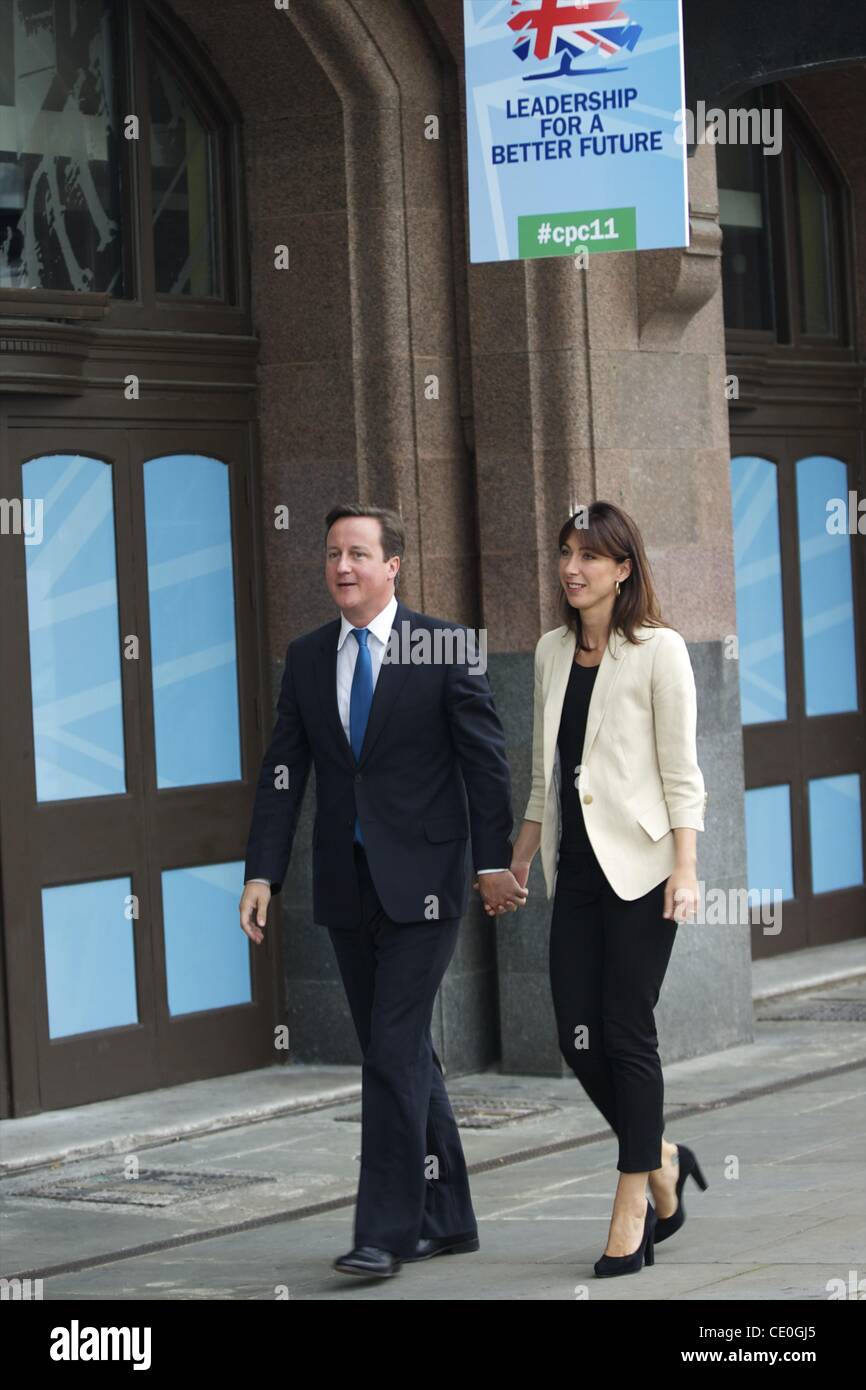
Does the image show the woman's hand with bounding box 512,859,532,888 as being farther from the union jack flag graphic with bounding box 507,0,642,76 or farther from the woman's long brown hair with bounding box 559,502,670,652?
the union jack flag graphic with bounding box 507,0,642,76

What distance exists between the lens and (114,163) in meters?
9.54

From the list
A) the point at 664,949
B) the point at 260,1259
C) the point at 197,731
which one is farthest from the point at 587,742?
the point at 197,731

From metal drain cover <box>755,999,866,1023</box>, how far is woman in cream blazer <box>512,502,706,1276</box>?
4.53 metres

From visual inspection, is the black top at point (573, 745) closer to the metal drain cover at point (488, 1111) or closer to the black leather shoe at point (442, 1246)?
the black leather shoe at point (442, 1246)

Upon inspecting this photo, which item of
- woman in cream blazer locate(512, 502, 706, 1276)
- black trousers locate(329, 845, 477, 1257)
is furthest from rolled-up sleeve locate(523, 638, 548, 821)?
black trousers locate(329, 845, 477, 1257)

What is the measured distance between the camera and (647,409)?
9812 mm

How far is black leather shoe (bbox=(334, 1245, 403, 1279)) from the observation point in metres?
6.39

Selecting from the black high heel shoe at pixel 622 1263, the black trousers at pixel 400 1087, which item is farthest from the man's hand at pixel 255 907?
the black high heel shoe at pixel 622 1263

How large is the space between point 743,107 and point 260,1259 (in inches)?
292

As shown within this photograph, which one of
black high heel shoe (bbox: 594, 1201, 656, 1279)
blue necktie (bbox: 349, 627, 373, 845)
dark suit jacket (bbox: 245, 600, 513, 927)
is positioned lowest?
black high heel shoe (bbox: 594, 1201, 656, 1279)

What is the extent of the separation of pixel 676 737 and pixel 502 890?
61 cm

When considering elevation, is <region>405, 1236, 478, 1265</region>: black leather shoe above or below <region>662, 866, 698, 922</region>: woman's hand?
below
